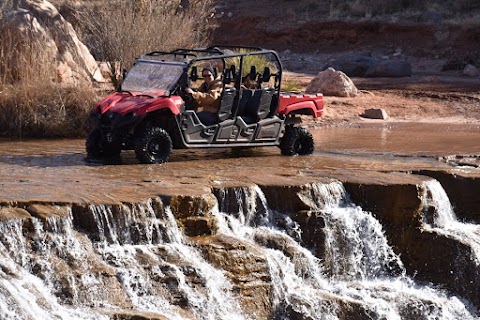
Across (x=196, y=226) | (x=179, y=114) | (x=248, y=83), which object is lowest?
(x=196, y=226)

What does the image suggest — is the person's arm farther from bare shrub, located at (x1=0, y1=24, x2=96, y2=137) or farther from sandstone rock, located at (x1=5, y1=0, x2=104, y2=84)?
sandstone rock, located at (x1=5, y1=0, x2=104, y2=84)

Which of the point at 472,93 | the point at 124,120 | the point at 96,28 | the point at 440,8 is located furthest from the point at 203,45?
the point at 440,8

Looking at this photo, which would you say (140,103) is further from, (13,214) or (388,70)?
(388,70)

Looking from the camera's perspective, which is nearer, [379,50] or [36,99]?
[36,99]

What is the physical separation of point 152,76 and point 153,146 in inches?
39.3

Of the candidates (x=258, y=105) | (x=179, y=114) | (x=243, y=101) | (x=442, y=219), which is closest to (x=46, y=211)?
(x=179, y=114)

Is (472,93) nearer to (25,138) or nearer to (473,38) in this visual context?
(473,38)

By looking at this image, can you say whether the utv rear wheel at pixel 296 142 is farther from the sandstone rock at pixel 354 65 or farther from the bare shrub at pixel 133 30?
the sandstone rock at pixel 354 65

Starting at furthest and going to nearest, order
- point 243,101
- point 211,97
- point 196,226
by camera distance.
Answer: point 243,101, point 211,97, point 196,226

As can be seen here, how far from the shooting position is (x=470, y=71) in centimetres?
2734

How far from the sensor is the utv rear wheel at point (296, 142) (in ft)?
50.0

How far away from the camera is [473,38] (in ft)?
102

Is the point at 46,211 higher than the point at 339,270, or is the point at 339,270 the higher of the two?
the point at 46,211

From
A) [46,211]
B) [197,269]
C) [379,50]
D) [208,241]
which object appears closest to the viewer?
[46,211]
